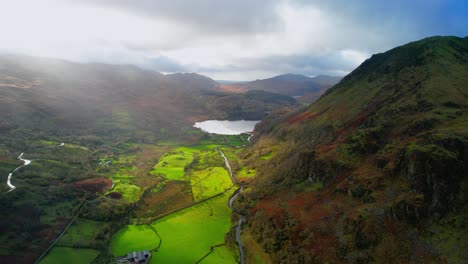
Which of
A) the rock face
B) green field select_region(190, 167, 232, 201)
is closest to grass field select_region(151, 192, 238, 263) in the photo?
green field select_region(190, 167, 232, 201)

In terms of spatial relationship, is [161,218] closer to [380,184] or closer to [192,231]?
[192,231]

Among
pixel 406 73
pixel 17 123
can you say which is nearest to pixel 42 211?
pixel 17 123

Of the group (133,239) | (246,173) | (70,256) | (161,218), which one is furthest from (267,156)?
(70,256)

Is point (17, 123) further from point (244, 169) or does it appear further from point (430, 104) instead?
point (430, 104)

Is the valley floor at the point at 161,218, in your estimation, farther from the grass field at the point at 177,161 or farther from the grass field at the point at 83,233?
the grass field at the point at 177,161

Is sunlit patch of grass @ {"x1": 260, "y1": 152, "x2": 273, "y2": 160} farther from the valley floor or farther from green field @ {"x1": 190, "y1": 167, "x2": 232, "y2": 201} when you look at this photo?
green field @ {"x1": 190, "y1": 167, "x2": 232, "y2": 201}

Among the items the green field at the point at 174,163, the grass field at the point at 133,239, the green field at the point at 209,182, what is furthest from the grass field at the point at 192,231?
the green field at the point at 174,163
